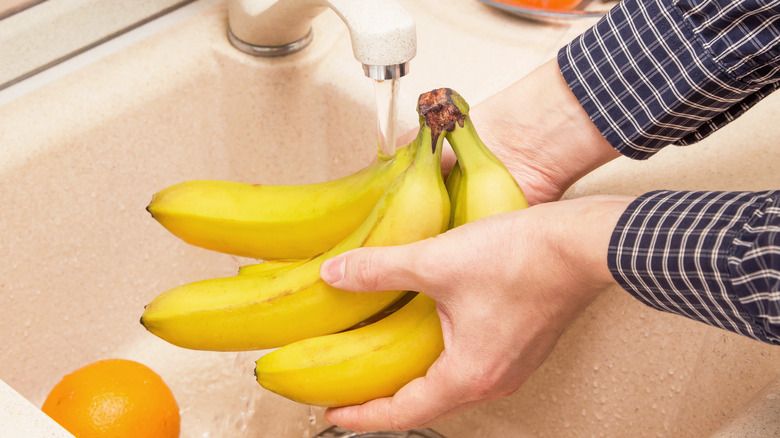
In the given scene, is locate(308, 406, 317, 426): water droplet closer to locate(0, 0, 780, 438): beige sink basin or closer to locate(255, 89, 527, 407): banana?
locate(0, 0, 780, 438): beige sink basin

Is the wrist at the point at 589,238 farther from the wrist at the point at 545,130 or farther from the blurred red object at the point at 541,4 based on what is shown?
the blurred red object at the point at 541,4

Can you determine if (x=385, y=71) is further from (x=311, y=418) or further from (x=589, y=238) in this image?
(x=311, y=418)

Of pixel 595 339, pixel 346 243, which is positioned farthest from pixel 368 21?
pixel 595 339

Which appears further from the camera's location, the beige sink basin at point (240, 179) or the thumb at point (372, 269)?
the beige sink basin at point (240, 179)

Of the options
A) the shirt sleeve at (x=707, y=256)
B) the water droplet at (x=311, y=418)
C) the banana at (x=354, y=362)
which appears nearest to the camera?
the shirt sleeve at (x=707, y=256)

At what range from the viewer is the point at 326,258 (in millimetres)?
542

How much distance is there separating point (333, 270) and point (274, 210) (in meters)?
0.09

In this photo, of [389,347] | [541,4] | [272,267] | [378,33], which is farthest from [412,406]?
[541,4]

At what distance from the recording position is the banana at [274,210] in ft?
1.83

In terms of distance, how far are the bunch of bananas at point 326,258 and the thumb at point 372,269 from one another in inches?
0.8

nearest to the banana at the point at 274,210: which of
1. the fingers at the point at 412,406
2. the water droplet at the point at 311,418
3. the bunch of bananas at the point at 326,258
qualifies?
the bunch of bananas at the point at 326,258

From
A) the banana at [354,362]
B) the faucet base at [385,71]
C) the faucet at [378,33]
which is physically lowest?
the banana at [354,362]

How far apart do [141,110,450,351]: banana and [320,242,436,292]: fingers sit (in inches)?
0.8

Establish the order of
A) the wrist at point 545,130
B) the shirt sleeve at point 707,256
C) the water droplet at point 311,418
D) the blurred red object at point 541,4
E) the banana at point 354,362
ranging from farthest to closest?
the blurred red object at point 541,4 < the water droplet at point 311,418 < the wrist at point 545,130 < the banana at point 354,362 < the shirt sleeve at point 707,256
